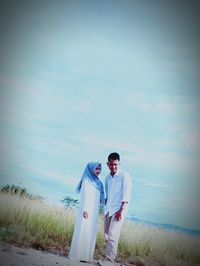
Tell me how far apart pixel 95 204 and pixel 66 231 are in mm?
694

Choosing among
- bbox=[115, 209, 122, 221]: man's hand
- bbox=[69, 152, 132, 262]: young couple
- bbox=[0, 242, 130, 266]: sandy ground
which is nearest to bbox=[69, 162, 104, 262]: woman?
bbox=[69, 152, 132, 262]: young couple

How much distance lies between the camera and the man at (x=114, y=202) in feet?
13.1

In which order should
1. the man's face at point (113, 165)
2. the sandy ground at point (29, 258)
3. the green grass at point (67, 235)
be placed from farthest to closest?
the green grass at point (67, 235), the man's face at point (113, 165), the sandy ground at point (29, 258)

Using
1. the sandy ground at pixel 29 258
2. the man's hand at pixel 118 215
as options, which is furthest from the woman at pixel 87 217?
the man's hand at pixel 118 215

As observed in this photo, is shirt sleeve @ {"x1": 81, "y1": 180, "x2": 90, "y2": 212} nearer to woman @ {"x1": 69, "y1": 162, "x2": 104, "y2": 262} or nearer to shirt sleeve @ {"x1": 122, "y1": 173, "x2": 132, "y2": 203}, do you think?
woman @ {"x1": 69, "y1": 162, "x2": 104, "y2": 262}

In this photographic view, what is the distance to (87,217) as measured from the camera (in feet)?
13.1

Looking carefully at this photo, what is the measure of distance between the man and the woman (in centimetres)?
13

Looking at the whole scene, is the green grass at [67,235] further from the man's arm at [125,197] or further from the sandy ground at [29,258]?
the man's arm at [125,197]

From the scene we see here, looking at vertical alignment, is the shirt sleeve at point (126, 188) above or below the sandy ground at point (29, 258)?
above

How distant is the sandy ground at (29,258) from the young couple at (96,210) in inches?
4.2

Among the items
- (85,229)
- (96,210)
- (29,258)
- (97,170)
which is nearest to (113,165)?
(97,170)

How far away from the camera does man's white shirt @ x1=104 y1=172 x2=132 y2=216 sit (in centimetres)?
401

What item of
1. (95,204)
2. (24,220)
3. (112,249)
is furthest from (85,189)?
(24,220)

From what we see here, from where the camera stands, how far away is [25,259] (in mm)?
3777
